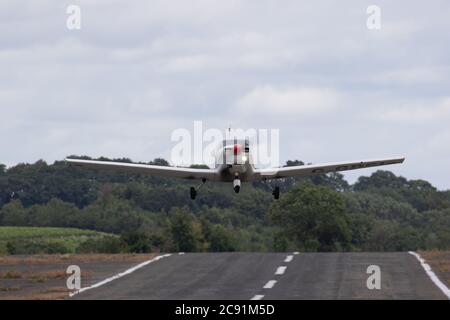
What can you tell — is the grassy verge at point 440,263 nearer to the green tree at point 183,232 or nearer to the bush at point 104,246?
the bush at point 104,246

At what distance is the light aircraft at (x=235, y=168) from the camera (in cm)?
4925

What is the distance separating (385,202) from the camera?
146875 millimetres

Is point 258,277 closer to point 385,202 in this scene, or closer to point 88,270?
point 88,270

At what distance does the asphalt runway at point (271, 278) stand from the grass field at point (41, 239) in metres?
35.9

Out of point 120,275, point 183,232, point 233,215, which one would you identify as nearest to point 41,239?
point 183,232

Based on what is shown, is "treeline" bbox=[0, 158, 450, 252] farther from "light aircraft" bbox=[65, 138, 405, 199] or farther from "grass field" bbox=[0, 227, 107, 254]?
"light aircraft" bbox=[65, 138, 405, 199]

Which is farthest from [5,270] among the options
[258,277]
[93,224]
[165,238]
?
[93,224]

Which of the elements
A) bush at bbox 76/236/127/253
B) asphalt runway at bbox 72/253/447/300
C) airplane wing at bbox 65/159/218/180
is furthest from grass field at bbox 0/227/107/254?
asphalt runway at bbox 72/253/447/300

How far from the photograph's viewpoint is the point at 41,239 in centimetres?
10250

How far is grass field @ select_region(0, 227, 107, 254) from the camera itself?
309 ft

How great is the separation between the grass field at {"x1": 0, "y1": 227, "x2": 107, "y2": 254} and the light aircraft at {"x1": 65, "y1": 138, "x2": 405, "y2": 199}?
1368 inches

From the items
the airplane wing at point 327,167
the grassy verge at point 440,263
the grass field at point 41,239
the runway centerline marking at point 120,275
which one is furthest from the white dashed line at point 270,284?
the grass field at point 41,239

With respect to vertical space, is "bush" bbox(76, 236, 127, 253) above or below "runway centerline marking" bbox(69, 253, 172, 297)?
below
